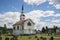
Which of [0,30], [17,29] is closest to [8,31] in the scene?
[0,30]

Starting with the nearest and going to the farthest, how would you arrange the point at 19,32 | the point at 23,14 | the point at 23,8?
the point at 23,8 < the point at 23,14 < the point at 19,32

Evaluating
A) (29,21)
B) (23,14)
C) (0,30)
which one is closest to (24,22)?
(29,21)

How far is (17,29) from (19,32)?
1009 millimetres

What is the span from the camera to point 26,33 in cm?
1672

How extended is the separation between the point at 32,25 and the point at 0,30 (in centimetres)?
371

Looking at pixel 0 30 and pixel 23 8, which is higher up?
pixel 23 8

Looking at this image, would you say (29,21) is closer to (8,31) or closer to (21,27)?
(21,27)

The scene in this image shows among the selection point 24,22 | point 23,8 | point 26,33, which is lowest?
point 26,33

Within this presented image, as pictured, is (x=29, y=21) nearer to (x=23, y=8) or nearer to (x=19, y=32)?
(x=19, y=32)

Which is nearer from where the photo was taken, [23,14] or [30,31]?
[23,14]

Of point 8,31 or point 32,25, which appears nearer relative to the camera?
point 8,31

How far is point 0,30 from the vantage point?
14992mm

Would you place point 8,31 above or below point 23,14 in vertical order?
below

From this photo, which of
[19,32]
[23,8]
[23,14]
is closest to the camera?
[23,8]
